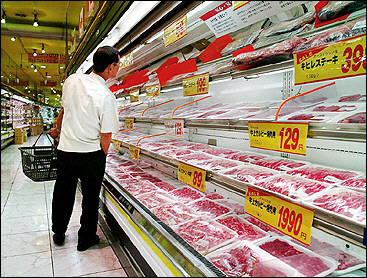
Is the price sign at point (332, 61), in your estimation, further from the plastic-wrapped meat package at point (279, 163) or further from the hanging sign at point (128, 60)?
the hanging sign at point (128, 60)

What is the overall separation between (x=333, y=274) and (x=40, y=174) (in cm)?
420

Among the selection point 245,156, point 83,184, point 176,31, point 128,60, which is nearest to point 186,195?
point 245,156

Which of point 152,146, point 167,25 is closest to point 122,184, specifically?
point 152,146

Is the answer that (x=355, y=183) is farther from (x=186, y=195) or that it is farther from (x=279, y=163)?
(x=186, y=195)

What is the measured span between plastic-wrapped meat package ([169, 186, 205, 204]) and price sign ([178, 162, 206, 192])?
330 mm

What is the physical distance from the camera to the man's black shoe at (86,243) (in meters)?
2.42

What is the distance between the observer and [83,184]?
8.61ft

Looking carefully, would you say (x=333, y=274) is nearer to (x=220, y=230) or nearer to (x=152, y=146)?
(x=220, y=230)

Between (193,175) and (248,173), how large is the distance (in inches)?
18.3

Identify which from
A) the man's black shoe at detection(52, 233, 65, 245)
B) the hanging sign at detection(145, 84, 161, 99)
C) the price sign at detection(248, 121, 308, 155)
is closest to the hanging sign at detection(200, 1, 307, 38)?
the price sign at detection(248, 121, 308, 155)

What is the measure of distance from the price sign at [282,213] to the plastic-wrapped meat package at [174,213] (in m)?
0.60

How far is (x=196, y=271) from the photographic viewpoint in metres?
1.38

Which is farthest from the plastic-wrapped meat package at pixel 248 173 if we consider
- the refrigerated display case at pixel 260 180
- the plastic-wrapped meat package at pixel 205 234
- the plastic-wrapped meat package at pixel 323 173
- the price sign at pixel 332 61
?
the price sign at pixel 332 61

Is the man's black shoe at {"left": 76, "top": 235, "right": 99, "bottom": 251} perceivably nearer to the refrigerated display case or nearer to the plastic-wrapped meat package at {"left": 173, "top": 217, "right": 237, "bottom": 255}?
the refrigerated display case
